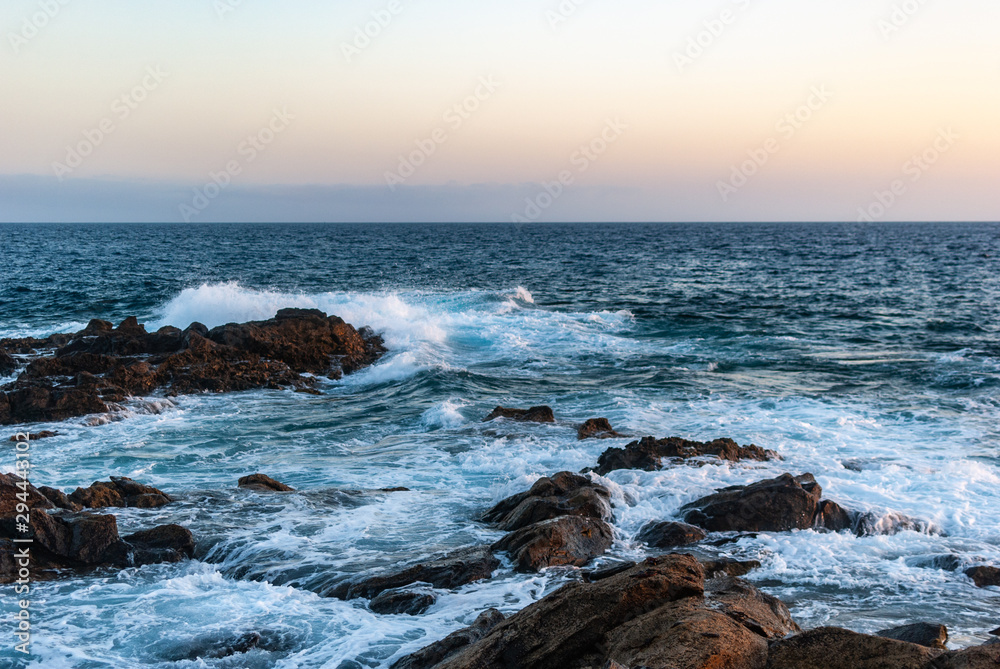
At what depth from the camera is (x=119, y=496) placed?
9.23 meters

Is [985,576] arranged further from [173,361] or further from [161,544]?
[173,361]

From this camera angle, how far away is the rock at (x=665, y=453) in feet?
34.7

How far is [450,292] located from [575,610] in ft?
98.7

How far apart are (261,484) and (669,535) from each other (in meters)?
5.48

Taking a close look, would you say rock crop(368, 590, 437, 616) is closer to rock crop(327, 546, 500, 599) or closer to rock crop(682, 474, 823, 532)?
rock crop(327, 546, 500, 599)

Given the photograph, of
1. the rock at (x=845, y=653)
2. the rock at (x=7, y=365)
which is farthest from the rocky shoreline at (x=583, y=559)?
the rock at (x=7, y=365)

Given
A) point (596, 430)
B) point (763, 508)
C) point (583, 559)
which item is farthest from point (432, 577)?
point (596, 430)

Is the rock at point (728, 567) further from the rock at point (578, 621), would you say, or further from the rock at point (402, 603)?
the rock at point (402, 603)

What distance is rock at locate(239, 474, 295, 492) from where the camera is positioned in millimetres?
9961

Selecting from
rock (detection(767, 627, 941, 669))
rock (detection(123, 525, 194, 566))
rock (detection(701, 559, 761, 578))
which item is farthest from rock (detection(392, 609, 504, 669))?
rock (detection(123, 525, 194, 566))

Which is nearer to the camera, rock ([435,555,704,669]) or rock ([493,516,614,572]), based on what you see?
rock ([435,555,704,669])

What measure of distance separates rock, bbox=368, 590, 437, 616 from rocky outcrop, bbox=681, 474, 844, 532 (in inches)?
139

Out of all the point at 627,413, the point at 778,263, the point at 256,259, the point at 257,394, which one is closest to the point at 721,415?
the point at 627,413

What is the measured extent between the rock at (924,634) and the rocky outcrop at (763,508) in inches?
117
